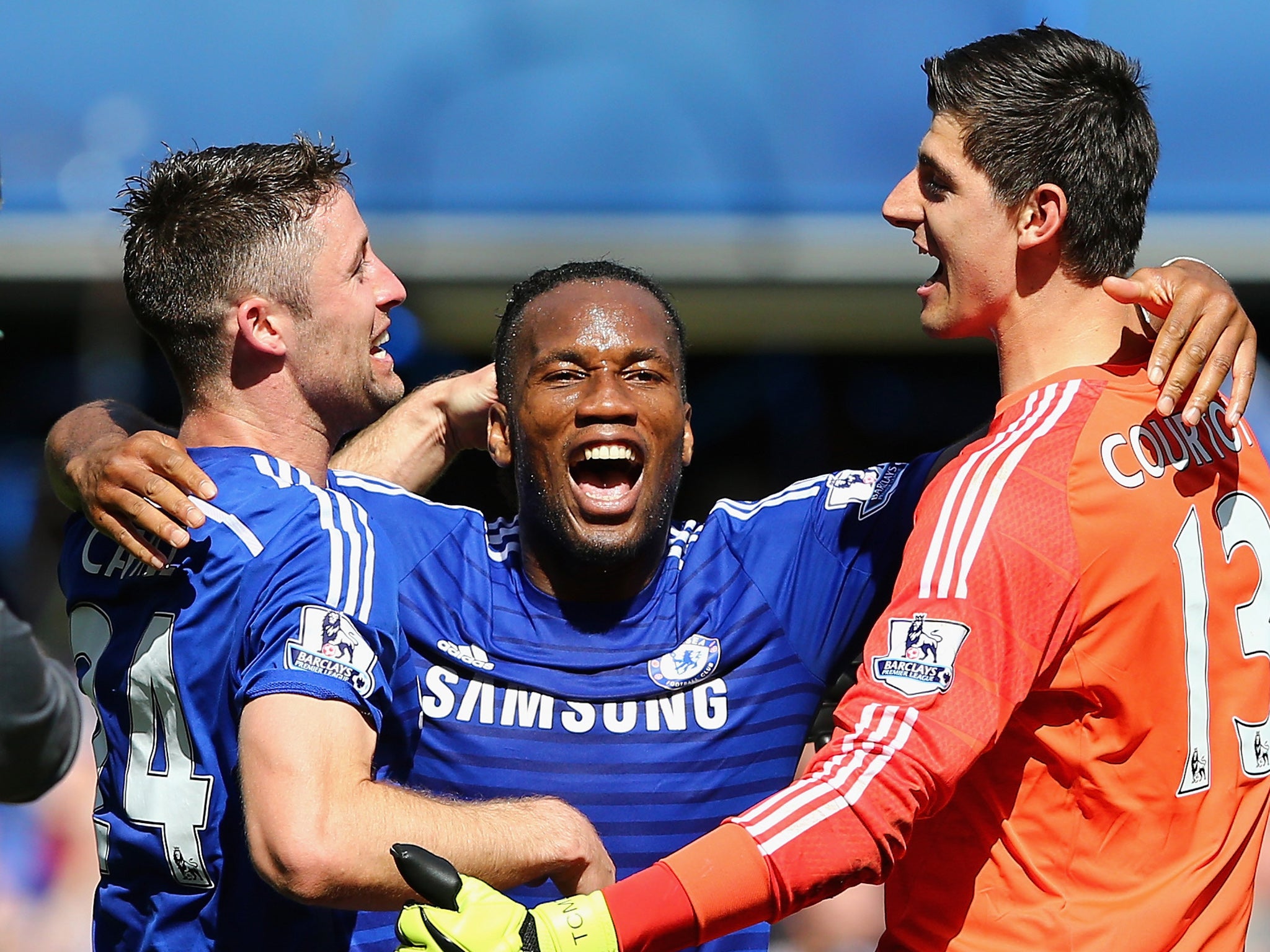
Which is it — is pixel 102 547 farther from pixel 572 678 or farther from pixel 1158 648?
pixel 1158 648

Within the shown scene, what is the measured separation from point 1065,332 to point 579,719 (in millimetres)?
1201

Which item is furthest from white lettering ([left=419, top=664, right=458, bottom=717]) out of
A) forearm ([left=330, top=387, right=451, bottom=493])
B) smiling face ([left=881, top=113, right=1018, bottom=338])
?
smiling face ([left=881, top=113, right=1018, bottom=338])

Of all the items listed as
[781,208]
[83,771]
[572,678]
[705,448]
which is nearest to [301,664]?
[572,678]

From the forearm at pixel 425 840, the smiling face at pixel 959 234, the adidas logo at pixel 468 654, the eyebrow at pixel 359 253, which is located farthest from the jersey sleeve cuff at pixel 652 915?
the eyebrow at pixel 359 253

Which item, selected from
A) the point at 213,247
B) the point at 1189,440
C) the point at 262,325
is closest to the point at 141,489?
the point at 262,325

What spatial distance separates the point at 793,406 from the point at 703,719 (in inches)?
161

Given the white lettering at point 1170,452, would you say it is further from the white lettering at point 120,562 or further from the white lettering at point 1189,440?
the white lettering at point 120,562

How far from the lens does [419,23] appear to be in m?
6.71

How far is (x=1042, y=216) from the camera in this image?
2.49 meters

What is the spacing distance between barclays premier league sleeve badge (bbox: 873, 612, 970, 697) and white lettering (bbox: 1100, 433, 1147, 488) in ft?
1.23

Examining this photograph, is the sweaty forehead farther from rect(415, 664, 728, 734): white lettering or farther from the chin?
rect(415, 664, 728, 734): white lettering

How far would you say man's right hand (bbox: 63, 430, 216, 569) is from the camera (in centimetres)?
237

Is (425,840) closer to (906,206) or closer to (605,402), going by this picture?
(605,402)

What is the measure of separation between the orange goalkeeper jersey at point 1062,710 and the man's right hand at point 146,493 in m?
1.07
